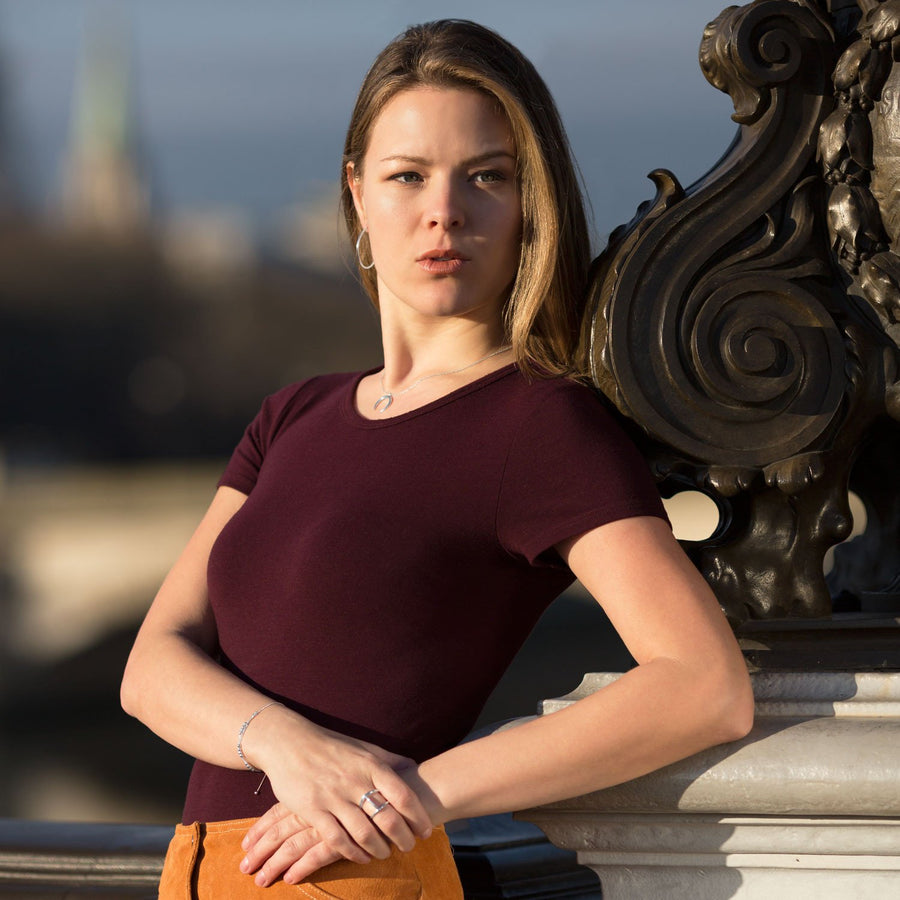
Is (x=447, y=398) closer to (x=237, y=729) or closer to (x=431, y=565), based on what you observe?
(x=431, y=565)

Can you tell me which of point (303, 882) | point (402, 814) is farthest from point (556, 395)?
point (303, 882)

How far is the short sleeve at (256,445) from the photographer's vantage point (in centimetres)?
200

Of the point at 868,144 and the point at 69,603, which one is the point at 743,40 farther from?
the point at 69,603

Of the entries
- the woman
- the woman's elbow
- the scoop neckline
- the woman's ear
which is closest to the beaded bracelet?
the woman

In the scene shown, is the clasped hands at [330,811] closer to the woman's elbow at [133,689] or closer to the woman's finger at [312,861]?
the woman's finger at [312,861]

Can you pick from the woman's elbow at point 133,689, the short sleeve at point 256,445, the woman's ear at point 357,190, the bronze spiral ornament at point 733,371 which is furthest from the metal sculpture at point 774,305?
the woman's elbow at point 133,689

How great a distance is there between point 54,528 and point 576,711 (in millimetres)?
21063

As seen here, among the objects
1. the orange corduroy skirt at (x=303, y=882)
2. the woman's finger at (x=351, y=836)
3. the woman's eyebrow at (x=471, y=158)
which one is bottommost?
the orange corduroy skirt at (x=303, y=882)

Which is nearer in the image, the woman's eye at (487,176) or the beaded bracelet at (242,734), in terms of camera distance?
the beaded bracelet at (242,734)

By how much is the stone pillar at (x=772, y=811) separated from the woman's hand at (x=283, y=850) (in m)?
0.23

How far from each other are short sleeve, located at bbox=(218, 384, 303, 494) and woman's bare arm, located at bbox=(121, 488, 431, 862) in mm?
56

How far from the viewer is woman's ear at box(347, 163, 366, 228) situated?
76.7 inches

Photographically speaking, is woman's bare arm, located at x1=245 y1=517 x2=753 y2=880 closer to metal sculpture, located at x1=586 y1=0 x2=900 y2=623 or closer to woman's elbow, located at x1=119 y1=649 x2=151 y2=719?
metal sculpture, located at x1=586 y1=0 x2=900 y2=623

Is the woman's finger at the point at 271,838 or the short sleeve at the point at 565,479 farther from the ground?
the short sleeve at the point at 565,479
